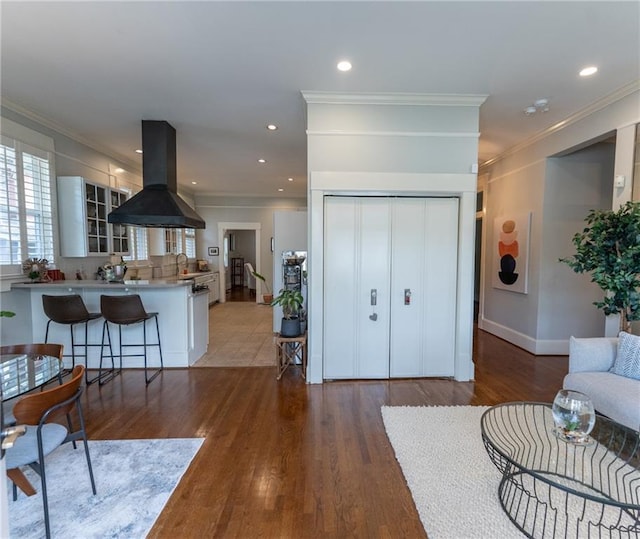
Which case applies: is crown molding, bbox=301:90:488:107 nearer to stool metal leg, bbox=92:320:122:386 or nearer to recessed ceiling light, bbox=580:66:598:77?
recessed ceiling light, bbox=580:66:598:77

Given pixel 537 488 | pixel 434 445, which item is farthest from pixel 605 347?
pixel 434 445

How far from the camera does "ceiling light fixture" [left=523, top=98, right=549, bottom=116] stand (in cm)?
343

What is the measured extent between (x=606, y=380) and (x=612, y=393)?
0.67ft

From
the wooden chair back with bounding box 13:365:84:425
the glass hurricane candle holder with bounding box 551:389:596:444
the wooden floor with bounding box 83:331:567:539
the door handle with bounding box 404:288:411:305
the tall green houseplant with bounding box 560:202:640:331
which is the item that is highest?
the tall green houseplant with bounding box 560:202:640:331

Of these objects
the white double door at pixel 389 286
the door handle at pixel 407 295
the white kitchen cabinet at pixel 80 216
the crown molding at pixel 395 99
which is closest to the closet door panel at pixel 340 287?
the white double door at pixel 389 286

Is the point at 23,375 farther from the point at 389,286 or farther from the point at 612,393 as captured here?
the point at 612,393

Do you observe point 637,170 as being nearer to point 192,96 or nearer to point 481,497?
point 481,497

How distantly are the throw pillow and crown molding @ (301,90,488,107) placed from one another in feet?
8.69

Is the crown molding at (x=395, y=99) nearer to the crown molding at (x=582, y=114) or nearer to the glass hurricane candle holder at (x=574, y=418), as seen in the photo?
the crown molding at (x=582, y=114)

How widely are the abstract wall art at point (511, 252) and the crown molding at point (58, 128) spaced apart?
21.8 ft

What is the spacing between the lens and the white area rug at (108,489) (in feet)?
5.56

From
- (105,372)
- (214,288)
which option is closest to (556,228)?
(105,372)

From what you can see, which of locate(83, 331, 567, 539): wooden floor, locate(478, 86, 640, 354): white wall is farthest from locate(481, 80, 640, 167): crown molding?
locate(83, 331, 567, 539): wooden floor

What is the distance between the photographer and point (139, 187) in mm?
6184
